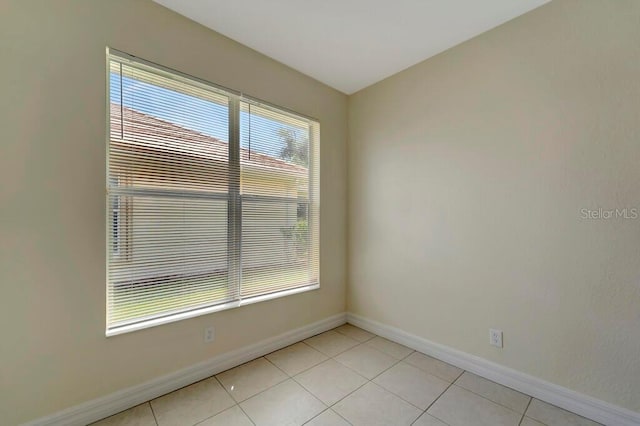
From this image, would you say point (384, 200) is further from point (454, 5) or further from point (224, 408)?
point (224, 408)

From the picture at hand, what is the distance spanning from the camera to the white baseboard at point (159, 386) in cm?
146

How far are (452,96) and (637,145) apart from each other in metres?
1.17

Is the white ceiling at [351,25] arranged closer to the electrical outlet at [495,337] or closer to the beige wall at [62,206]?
the beige wall at [62,206]

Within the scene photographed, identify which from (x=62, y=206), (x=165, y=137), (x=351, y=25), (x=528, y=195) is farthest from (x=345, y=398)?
(x=351, y=25)

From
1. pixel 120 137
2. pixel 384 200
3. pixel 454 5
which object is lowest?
pixel 384 200

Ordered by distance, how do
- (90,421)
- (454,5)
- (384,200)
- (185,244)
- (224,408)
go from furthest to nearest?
(384,200), (185,244), (454,5), (224,408), (90,421)

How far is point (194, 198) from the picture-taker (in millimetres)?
1941

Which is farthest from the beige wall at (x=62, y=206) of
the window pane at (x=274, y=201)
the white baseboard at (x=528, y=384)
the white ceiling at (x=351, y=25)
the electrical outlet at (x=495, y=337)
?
the electrical outlet at (x=495, y=337)

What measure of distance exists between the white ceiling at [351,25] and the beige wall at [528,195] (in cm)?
17

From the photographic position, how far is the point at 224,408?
1.63m

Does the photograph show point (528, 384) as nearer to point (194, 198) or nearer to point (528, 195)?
point (528, 195)

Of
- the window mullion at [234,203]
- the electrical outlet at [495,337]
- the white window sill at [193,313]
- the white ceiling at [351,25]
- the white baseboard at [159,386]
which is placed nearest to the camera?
the white baseboard at [159,386]

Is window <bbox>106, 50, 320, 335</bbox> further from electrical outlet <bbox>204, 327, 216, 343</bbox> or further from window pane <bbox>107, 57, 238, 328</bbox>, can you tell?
electrical outlet <bbox>204, 327, 216, 343</bbox>

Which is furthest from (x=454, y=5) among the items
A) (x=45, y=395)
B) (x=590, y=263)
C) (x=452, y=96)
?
(x=45, y=395)
